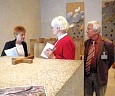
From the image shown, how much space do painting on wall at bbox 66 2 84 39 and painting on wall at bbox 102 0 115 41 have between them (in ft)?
2.07

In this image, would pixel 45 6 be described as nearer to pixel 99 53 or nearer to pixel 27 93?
pixel 99 53

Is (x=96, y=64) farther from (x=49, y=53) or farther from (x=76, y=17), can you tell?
(x=76, y=17)

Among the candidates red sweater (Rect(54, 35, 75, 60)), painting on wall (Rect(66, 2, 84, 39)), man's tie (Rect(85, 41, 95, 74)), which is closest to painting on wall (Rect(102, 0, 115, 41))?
painting on wall (Rect(66, 2, 84, 39))

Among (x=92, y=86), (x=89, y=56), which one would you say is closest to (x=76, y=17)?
(x=89, y=56)

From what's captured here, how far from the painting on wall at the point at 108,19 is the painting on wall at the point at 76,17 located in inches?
24.8

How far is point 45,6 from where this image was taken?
5.96 metres

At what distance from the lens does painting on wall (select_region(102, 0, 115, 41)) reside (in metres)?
5.39

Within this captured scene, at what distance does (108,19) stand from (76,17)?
0.93 metres

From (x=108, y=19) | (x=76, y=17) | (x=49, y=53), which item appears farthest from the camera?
(x=76, y=17)

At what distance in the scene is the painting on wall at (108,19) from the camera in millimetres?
5389

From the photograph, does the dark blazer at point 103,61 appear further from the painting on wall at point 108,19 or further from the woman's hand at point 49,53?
the painting on wall at point 108,19

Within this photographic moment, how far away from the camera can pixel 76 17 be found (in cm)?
570

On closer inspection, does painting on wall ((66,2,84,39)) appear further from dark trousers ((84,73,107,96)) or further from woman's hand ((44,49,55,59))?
woman's hand ((44,49,55,59))

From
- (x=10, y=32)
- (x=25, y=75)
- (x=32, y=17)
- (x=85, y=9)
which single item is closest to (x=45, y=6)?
(x=32, y=17)
